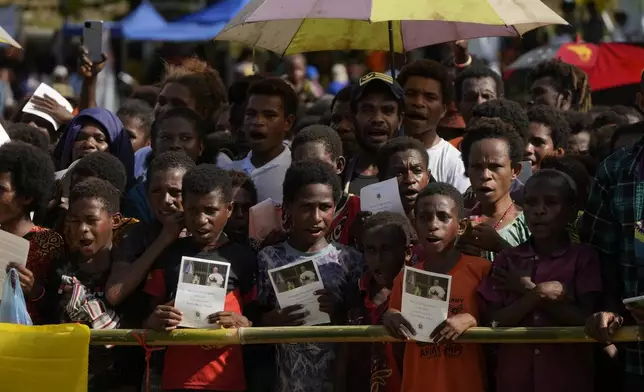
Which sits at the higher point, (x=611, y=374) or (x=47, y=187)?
(x=47, y=187)

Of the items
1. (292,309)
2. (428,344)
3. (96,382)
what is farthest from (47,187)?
(428,344)

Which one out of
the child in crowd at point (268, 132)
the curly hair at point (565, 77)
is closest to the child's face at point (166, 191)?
the child in crowd at point (268, 132)

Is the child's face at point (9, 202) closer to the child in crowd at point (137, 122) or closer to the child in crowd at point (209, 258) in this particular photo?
the child in crowd at point (209, 258)

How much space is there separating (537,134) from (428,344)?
9.24 feet

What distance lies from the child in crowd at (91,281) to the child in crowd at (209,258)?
0.28 metres

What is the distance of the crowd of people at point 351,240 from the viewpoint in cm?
600

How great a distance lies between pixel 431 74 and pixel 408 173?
161cm

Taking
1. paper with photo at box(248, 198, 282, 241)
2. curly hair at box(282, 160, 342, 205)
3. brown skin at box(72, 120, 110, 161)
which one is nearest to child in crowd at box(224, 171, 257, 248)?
paper with photo at box(248, 198, 282, 241)

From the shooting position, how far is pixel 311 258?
6426 millimetres

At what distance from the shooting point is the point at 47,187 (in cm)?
738

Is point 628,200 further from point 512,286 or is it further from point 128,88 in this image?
point 128,88

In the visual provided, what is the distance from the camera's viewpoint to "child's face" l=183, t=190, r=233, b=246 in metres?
6.65

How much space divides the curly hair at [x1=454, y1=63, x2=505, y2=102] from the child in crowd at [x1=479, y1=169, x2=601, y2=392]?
355 cm

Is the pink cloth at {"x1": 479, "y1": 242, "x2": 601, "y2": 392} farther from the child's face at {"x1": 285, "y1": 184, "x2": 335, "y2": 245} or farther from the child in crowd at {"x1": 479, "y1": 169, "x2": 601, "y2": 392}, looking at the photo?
the child's face at {"x1": 285, "y1": 184, "x2": 335, "y2": 245}
